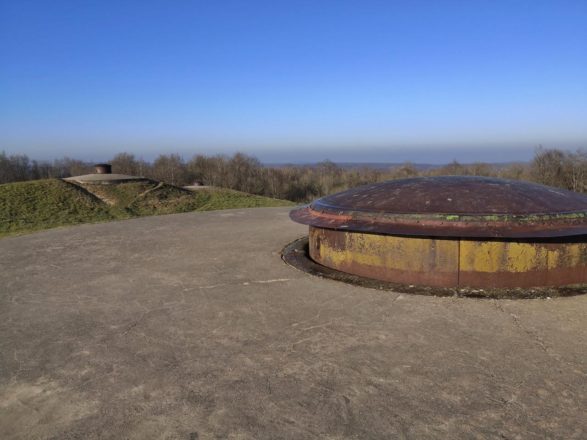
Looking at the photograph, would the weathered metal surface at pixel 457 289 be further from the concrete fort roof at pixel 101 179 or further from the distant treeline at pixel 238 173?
the distant treeline at pixel 238 173

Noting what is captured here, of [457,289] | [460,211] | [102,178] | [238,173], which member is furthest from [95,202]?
[238,173]

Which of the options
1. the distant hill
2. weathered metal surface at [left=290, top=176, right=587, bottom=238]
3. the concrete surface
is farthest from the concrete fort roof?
weathered metal surface at [left=290, top=176, right=587, bottom=238]

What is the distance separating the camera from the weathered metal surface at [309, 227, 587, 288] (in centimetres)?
382

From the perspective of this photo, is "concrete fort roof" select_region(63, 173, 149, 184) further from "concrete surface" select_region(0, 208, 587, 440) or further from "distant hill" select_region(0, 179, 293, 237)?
"concrete surface" select_region(0, 208, 587, 440)

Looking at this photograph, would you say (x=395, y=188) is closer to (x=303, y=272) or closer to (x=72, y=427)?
(x=303, y=272)

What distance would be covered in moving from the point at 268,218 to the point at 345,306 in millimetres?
5542

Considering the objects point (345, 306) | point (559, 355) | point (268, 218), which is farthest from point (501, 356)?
point (268, 218)

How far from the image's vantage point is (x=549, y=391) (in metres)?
2.25

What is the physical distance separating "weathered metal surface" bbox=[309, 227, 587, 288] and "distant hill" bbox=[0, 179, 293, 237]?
33.8ft

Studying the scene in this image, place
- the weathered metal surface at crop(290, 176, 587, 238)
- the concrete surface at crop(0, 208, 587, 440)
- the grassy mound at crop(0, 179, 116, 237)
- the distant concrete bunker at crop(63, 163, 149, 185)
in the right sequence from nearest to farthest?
the concrete surface at crop(0, 208, 587, 440) < the weathered metal surface at crop(290, 176, 587, 238) < the grassy mound at crop(0, 179, 116, 237) < the distant concrete bunker at crop(63, 163, 149, 185)

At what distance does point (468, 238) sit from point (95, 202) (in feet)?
45.2

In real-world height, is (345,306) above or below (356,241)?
below

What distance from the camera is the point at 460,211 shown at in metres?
4.01

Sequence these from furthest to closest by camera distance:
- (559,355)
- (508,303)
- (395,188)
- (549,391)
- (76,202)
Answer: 1. (76,202)
2. (395,188)
3. (508,303)
4. (559,355)
5. (549,391)
